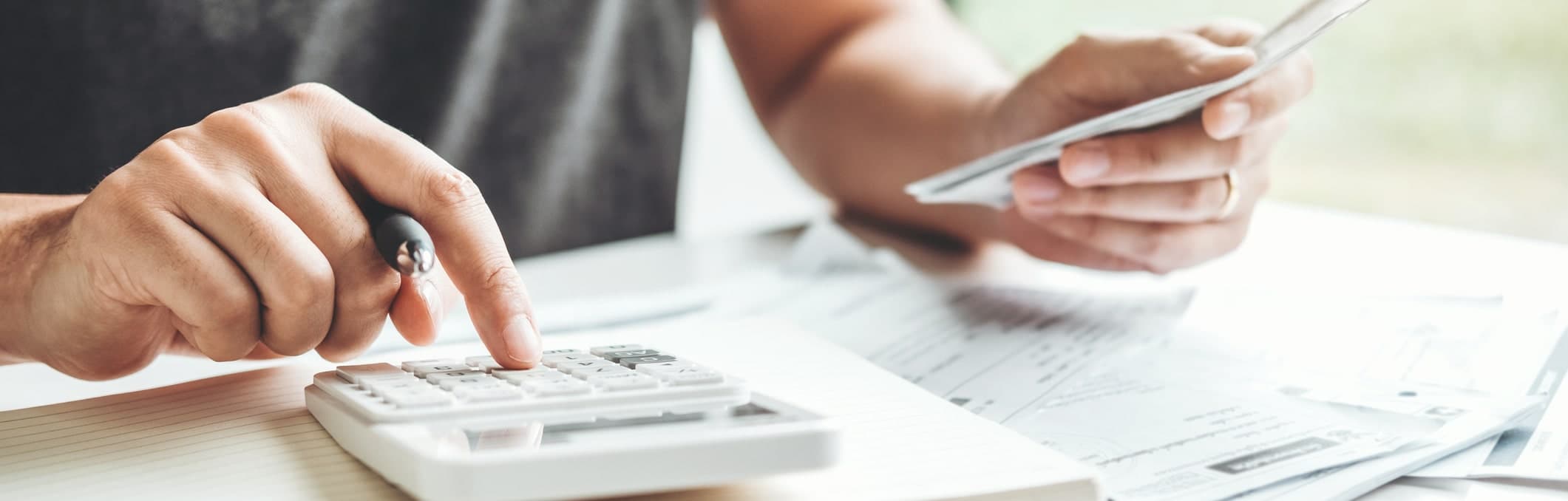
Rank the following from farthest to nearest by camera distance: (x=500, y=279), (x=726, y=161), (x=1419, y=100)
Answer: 1. (x=1419, y=100)
2. (x=726, y=161)
3. (x=500, y=279)

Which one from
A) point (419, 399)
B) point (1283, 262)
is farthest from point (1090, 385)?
point (1283, 262)

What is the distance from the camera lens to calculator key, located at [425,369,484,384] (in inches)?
16.3

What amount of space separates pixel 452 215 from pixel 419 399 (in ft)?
0.37

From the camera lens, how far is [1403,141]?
10.0 feet

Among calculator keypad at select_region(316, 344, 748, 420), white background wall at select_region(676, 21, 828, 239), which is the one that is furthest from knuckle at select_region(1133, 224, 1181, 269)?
white background wall at select_region(676, 21, 828, 239)

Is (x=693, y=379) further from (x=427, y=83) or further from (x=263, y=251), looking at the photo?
(x=427, y=83)

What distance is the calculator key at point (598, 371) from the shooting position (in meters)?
0.41

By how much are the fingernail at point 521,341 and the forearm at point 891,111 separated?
0.47m

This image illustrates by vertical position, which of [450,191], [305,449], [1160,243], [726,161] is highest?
[726,161]

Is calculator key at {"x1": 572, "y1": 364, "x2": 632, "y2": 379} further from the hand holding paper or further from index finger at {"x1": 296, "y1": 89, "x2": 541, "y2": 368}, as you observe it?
the hand holding paper

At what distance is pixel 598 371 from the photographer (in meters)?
0.42

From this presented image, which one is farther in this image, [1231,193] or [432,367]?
[1231,193]

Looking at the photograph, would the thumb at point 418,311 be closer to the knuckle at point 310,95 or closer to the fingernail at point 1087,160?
the knuckle at point 310,95

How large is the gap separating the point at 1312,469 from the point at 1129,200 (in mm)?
330
